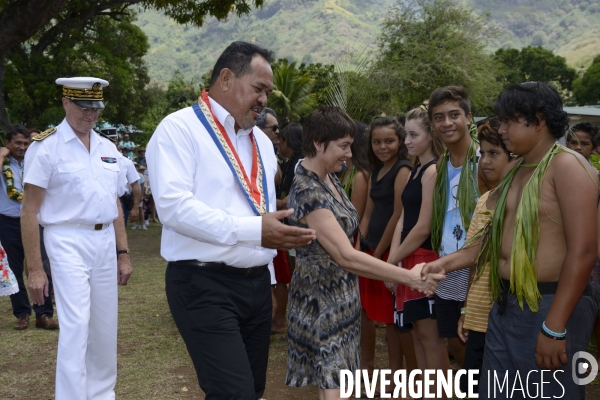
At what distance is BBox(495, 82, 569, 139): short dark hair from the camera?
9.98ft

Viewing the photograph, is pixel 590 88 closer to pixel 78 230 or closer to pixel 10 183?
pixel 10 183

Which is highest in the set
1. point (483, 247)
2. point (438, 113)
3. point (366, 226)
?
point (438, 113)

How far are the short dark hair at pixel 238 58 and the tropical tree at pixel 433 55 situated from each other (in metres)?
41.3

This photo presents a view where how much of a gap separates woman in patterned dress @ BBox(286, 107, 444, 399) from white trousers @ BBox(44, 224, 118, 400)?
1603mm

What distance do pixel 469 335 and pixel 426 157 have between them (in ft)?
4.95

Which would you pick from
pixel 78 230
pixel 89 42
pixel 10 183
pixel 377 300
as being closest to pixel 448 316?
pixel 377 300

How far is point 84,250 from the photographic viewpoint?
479 centimetres

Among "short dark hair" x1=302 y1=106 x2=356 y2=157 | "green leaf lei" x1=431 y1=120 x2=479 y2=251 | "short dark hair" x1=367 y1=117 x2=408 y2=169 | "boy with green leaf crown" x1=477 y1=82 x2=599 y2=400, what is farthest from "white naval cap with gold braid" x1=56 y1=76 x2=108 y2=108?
"boy with green leaf crown" x1=477 y1=82 x2=599 y2=400

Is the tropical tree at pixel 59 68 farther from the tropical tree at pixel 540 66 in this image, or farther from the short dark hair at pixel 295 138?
the tropical tree at pixel 540 66

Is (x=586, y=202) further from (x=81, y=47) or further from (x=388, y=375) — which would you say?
(x=81, y=47)

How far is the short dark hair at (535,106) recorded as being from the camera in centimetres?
304

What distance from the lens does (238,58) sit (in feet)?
11.3

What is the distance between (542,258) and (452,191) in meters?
1.56

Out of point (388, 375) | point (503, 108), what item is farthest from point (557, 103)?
point (388, 375)
